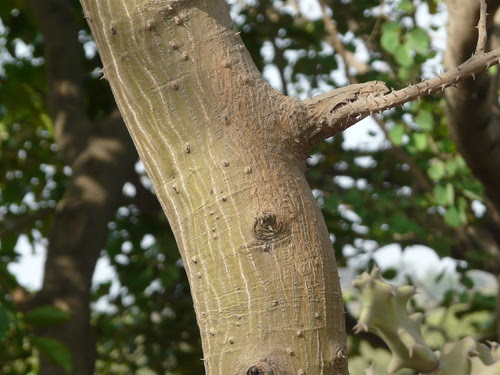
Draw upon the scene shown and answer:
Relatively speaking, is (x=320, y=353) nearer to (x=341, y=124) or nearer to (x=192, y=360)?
(x=341, y=124)

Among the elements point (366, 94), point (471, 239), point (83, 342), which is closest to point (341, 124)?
point (366, 94)

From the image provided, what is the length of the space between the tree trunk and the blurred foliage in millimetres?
2179

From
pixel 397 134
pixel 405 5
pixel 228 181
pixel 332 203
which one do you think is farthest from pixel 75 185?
pixel 228 181

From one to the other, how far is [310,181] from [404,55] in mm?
1215

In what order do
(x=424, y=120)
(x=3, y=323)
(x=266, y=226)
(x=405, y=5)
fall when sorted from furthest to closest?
(x=424, y=120) < (x=405, y=5) < (x=3, y=323) < (x=266, y=226)

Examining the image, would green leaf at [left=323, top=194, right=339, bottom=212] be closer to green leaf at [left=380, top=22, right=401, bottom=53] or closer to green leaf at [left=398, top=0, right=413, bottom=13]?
green leaf at [left=380, top=22, right=401, bottom=53]

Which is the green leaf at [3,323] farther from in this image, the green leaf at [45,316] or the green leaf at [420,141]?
the green leaf at [420,141]

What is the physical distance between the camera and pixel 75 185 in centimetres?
368

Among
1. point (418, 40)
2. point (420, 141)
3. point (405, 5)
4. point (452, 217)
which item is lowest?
point (452, 217)

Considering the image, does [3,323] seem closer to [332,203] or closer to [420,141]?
[332,203]

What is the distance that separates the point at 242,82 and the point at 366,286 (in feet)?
2.15

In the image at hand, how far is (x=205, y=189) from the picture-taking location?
105 centimetres

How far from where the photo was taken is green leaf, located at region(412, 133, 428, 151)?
3.37 meters

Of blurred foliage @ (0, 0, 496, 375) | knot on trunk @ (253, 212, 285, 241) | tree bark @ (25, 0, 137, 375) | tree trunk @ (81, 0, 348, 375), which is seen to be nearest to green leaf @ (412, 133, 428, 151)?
blurred foliage @ (0, 0, 496, 375)
